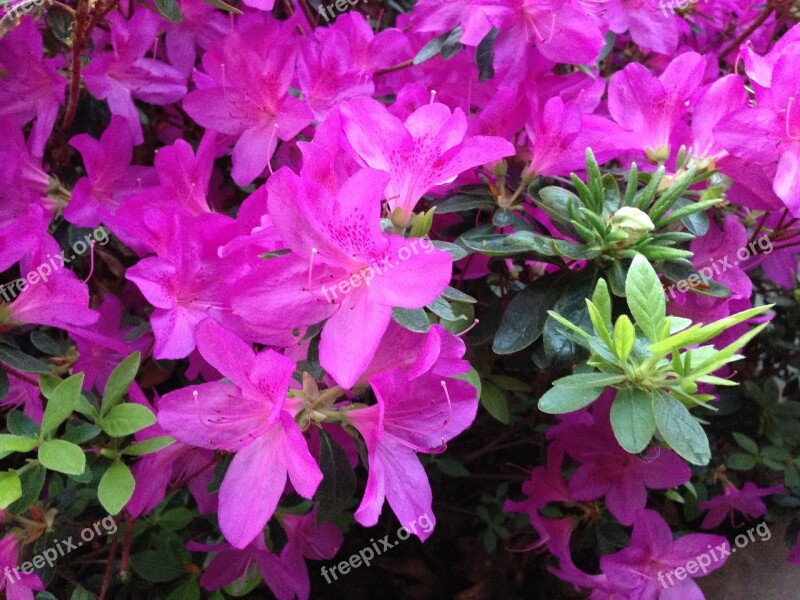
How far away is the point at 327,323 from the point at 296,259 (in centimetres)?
8

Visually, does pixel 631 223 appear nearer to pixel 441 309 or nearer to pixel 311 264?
pixel 441 309

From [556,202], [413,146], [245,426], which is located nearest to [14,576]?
[245,426]

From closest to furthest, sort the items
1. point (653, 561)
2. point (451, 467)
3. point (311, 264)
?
point (311, 264) < point (653, 561) < point (451, 467)

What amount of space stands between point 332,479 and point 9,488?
0.41 m

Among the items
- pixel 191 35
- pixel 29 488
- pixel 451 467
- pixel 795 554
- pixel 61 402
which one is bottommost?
pixel 795 554

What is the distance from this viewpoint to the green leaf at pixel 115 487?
3.07 ft

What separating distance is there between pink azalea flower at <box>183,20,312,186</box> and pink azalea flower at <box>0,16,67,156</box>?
0.79 ft

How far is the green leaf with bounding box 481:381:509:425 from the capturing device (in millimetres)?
1209

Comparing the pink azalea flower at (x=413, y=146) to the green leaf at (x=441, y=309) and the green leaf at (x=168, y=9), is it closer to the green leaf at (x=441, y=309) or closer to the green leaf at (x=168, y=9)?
the green leaf at (x=441, y=309)

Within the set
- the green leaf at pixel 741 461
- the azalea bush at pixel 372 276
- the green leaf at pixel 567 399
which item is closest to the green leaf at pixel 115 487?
the azalea bush at pixel 372 276

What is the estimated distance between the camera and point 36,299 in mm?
1059

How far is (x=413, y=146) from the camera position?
88 centimetres

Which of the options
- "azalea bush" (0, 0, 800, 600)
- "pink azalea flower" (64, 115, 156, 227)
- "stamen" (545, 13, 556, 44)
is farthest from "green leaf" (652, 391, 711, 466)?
"pink azalea flower" (64, 115, 156, 227)

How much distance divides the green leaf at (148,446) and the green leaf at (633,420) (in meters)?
0.59
